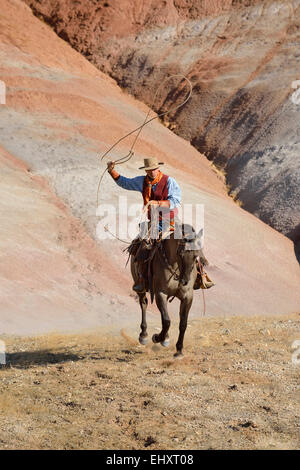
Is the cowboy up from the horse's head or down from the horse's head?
up

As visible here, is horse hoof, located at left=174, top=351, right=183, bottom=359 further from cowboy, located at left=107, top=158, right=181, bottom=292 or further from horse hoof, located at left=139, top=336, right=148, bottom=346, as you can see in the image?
cowboy, located at left=107, top=158, right=181, bottom=292

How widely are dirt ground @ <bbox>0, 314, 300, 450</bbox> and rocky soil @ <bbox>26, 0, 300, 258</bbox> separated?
18.7m

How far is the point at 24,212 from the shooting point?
74.6 feet

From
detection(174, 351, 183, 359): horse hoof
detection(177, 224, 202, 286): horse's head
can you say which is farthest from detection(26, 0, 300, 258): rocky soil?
detection(177, 224, 202, 286): horse's head

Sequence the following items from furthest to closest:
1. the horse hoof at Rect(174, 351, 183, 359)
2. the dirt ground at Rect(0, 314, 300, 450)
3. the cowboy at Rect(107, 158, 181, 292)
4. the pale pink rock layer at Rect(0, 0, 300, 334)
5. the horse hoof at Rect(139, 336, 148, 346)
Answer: the pale pink rock layer at Rect(0, 0, 300, 334)
the horse hoof at Rect(139, 336, 148, 346)
the horse hoof at Rect(174, 351, 183, 359)
the cowboy at Rect(107, 158, 181, 292)
the dirt ground at Rect(0, 314, 300, 450)

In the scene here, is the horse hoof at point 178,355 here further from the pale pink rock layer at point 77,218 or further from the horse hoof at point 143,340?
the pale pink rock layer at point 77,218

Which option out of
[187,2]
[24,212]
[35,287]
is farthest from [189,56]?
[35,287]

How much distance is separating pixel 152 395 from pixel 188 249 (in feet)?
7.38

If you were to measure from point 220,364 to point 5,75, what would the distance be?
2518 centimetres

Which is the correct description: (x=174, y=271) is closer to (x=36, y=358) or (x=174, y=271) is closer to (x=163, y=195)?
(x=163, y=195)

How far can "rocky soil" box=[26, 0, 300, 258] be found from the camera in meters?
34.3

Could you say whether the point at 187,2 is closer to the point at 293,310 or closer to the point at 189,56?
the point at 189,56

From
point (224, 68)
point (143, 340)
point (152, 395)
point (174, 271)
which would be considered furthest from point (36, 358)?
point (224, 68)

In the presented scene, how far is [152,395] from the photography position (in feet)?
30.5
